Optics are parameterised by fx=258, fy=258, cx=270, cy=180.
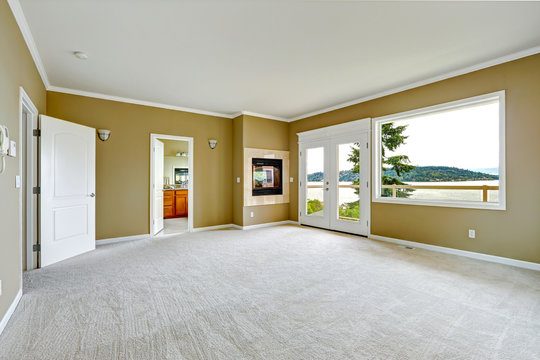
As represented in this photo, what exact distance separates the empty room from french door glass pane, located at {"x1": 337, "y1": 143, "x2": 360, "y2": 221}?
0.04 m

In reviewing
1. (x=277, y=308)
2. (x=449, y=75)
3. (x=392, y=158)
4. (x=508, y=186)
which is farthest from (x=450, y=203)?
(x=277, y=308)

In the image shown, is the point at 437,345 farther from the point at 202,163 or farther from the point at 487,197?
the point at 202,163

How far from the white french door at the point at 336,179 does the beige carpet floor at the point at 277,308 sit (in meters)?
1.48

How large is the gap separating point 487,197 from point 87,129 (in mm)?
6363

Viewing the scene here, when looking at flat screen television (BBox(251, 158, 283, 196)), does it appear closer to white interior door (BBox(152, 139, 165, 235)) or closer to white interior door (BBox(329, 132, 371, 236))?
white interior door (BBox(329, 132, 371, 236))

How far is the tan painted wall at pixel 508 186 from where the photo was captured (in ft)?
10.6

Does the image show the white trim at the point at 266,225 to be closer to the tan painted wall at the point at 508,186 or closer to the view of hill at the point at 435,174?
the view of hill at the point at 435,174

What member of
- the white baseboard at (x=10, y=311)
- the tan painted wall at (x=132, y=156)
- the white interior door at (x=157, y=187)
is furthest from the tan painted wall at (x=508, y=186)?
the white baseboard at (x=10, y=311)

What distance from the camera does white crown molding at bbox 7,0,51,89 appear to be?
2.33m

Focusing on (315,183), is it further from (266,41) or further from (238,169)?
(266,41)

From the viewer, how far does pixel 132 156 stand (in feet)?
16.6

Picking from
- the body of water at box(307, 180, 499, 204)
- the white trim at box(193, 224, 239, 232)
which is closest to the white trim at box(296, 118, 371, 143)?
the body of water at box(307, 180, 499, 204)

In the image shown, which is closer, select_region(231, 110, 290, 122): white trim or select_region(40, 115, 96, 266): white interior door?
select_region(40, 115, 96, 266): white interior door

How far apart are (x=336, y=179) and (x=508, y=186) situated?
9.30 ft
